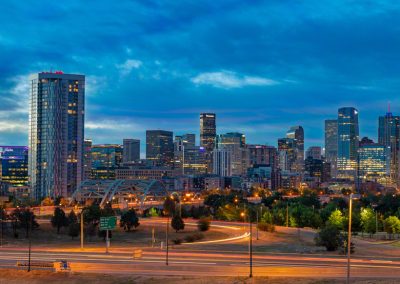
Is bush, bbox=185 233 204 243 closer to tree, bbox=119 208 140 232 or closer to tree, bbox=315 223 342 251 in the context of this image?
tree, bbox=119 208 140 232

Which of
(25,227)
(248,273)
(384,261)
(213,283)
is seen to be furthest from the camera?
(25,227)

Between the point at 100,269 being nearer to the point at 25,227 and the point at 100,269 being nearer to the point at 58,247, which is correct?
the point at 58,247

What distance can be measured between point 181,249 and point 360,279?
31994 mm

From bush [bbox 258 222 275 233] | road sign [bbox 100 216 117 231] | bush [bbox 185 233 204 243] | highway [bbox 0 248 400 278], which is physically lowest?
bush [bbox 185 233 204 243]

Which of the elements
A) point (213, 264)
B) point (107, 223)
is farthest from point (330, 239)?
point (107, 223)

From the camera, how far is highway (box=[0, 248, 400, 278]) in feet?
190

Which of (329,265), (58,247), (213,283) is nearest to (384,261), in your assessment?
(329,265)

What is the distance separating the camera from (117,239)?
339ft

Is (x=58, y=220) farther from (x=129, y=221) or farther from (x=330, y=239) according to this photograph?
(x=330, y=239)

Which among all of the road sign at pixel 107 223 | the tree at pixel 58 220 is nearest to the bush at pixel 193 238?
the road sign at pixel 107 223

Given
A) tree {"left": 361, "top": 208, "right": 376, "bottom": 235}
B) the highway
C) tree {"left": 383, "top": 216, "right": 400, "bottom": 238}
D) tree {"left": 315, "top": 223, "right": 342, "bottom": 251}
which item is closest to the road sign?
the highway

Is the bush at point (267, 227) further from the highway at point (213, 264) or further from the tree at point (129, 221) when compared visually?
the highway at point (213, 264)

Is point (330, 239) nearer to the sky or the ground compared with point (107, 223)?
nearer to the ground

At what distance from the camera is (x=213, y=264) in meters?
63.5
